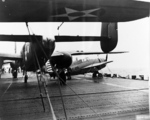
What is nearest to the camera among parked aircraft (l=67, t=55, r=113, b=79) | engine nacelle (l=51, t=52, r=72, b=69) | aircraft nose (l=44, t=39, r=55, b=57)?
aircraft nose (l=44, t=39, r=55, b=57)

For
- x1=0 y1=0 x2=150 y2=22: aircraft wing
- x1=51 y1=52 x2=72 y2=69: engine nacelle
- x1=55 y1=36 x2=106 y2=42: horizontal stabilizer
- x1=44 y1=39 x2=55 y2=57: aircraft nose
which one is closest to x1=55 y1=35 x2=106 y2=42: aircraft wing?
x1=55 y1=36 x2=106 y2=42: horizontal stabilizer

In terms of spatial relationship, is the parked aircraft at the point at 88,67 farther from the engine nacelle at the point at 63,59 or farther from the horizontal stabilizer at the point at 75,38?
the horizontal stabilizer at the point at 75,38

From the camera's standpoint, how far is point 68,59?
10.1 meters

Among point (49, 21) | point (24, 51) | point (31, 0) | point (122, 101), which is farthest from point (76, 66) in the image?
point (31, 0)

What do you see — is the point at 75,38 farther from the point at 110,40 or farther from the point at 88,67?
the point at 88,67

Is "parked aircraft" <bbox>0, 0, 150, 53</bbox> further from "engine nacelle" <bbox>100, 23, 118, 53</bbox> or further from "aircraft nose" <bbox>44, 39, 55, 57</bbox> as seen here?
"aircraft nose" <bbox>44, 39, 55, 57</bbox>

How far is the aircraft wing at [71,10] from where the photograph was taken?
303 cm

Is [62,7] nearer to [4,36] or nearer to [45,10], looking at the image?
[45,10]

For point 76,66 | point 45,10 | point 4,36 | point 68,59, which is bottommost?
point 76,66

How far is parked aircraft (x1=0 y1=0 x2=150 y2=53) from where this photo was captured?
3.04m

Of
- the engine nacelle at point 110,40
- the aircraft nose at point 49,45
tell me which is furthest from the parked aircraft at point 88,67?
the engine nacelle at point 110,40

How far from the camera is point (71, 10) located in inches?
136

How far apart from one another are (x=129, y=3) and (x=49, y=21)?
180cm

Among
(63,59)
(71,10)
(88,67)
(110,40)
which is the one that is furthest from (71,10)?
(88,67)
